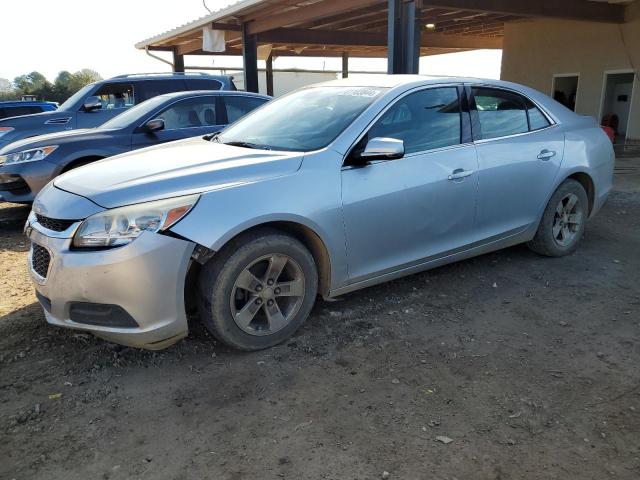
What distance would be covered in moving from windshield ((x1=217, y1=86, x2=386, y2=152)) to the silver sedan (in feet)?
0.05

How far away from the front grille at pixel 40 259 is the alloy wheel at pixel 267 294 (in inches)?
42.2

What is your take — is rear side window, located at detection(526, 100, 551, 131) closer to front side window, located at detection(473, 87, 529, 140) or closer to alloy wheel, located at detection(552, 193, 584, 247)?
front side window, located at detection(473, 87, 529, 140)

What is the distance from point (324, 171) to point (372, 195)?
0.38 metres

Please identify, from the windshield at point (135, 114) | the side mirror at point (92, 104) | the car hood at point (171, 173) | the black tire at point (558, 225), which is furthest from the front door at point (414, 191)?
the side mirror at point (92, 104)

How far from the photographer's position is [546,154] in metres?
4.62

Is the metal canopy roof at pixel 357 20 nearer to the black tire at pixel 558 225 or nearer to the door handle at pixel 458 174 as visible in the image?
the black tire at pixel 558 225

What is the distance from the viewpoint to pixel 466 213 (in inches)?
161

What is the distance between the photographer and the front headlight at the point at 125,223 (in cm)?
283

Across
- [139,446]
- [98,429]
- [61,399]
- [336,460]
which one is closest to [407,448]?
[336,460]

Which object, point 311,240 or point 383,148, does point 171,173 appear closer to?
point 311,240

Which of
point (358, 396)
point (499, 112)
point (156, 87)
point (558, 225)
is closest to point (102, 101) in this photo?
point (156, 87)

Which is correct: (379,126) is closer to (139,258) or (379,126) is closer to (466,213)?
(466,213)

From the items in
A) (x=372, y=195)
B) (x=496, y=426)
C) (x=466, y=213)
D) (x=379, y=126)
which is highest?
(x=379, y=126)

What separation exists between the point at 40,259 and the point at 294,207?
1.53 meters
